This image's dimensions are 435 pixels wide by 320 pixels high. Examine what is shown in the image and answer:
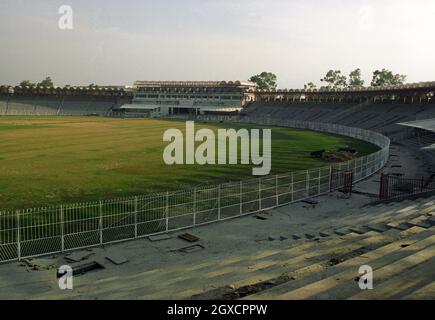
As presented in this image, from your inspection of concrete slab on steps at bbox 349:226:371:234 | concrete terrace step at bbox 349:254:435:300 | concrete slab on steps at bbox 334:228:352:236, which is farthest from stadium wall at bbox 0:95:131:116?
concrete terrace step at bbox 349:254:435:300

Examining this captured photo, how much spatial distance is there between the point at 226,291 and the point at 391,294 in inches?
157

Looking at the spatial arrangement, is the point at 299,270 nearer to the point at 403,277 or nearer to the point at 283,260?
the point at 283,260

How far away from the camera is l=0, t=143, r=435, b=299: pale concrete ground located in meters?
12.2

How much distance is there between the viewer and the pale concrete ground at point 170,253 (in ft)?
39.9

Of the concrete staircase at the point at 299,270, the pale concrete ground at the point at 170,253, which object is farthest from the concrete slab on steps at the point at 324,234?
the pale concrete ground at the point at 170,253

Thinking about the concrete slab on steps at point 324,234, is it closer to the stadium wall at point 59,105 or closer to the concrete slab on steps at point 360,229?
the concrete slab on steps at point 360,229

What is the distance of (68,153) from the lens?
139ft

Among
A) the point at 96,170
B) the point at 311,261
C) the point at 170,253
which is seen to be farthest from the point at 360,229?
the point at 96,170

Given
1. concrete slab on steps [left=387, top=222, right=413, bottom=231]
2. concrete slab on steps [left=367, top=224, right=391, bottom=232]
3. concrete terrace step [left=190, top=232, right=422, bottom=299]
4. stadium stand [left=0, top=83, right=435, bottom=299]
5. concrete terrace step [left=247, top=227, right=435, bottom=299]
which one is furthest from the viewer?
concrete slab on steps [left=367, top=224, right=391, bottom=232]

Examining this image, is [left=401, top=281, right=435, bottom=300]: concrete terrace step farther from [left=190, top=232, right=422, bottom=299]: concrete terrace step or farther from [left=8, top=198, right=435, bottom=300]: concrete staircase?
[left=190, top=232, right=422, bottom=299]: concrete terrace step

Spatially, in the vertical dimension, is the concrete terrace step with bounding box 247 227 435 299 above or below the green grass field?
above

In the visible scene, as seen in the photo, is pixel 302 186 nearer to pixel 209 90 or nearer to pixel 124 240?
pixel 124 240

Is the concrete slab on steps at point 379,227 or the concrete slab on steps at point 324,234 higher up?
the concrete slab on steps at point 379,227

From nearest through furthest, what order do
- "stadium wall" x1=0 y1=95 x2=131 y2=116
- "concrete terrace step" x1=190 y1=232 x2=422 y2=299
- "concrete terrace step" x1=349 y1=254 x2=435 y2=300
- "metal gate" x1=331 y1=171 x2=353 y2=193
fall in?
1. "concrete terrace step" x1=349 y1=254 x2=435 y2=300
2. "concrete terrace step" x1=190 y1=232 x2=422 y2=299
3. "metal gate" x1=331 y1=171 x2=353 y2=193
4. "stadium wall" x1=0 y1=95 x2=131 y2=116
